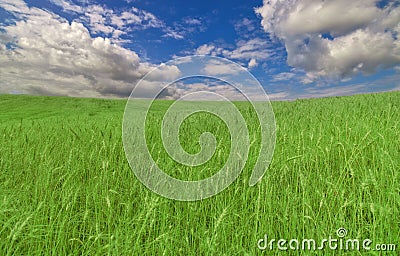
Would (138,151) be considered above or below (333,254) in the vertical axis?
above

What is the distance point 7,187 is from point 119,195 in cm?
167

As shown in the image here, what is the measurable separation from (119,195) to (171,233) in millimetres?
858

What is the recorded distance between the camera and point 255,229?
218 centimetres

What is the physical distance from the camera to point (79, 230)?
2.50 meters

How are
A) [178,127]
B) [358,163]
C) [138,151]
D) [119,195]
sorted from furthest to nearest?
[178,127], [138,151], [358,163], [119,195]

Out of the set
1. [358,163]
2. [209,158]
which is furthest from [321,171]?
[209,158]

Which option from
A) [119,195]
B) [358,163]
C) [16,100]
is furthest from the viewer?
[16,100]

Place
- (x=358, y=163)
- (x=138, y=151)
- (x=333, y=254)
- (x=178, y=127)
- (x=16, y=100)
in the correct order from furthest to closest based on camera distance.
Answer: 1. (x=16, y=100)
2. (x=178, y=127)
3. (x=138, y=151)
4. (x=358, y=163)
5. (x=333, y=254)

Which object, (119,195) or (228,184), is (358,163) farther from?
(119,195)

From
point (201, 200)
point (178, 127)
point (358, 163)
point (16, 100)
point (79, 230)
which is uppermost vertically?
point (16, 100)

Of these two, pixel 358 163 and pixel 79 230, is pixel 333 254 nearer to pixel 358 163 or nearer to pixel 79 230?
pixel 358 163

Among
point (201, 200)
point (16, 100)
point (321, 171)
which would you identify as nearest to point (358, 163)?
point (321, 171)

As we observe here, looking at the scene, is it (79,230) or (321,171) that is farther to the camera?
(321,171)

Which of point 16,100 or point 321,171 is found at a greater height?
point 16,100
